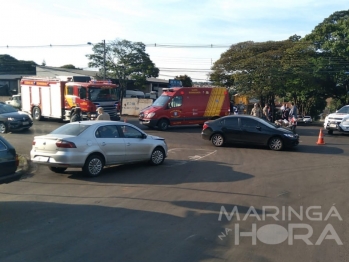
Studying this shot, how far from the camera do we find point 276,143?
16891 millimetres

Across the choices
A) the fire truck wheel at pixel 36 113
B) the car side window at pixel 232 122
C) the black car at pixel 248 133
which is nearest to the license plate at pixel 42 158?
the black car at pixel 248 133

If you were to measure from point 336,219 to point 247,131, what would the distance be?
9854mm

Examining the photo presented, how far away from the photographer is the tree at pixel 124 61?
50938 mm

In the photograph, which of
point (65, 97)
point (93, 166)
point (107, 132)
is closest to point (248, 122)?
point (107, 132)

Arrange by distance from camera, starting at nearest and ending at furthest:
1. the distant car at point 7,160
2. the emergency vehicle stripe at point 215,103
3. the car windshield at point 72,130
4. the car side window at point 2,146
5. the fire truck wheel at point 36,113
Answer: the distant car at point 7,160, the car side window at point 2,146, the car windshield at point 72,130, the emergency vehicle stripe at point 215,103, the fire truck wheel at point 36,113

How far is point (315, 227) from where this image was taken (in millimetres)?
7121

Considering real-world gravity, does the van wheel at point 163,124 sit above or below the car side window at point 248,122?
below

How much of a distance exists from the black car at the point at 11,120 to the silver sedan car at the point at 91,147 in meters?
11.0

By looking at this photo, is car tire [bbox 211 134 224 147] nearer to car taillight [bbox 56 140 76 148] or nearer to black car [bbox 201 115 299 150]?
black car [bbox 201 115 299 150]

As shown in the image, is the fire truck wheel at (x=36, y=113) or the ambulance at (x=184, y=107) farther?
the fire truck wheel at (x=36, y=113)

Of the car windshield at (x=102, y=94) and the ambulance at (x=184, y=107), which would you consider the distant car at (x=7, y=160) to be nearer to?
the ambulance at (x=184, y=107)

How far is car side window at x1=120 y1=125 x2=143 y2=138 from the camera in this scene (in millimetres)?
12320

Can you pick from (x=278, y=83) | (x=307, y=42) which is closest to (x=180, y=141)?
(x=278, y=83)

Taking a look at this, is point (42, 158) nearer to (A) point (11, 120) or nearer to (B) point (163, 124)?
(A) point (11, 120)
